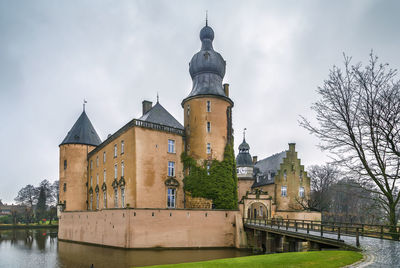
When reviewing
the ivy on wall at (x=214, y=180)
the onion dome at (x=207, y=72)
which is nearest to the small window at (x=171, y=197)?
the ivy on wall at (x=214, y=180)

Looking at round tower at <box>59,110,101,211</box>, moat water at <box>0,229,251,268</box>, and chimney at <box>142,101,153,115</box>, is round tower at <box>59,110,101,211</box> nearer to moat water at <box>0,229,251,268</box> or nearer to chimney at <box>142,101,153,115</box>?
chimney at <box>142,101,153,115</box>

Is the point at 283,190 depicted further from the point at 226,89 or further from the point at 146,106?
the point at 146,106

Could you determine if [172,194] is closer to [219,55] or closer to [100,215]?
[100,215]

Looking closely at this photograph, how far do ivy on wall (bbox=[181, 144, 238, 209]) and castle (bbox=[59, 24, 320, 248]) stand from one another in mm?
575

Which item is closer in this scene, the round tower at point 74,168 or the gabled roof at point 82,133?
the round tower at point 74,168

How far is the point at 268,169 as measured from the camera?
147ft

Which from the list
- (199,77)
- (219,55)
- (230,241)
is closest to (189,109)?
(199,77)

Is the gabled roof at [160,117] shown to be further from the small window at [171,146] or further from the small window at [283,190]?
the small window at [283,190]

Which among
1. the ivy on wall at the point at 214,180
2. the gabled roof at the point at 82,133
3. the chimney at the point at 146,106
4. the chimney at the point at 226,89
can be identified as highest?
the chimney at the point at 226,89

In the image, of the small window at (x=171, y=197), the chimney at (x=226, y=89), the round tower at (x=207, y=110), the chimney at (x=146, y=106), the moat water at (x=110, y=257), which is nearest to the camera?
the moat water at (x=110, y=257)

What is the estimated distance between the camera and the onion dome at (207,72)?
33.2 meters

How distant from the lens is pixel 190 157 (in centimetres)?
3209

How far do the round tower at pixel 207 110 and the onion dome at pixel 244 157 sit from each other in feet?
49.4

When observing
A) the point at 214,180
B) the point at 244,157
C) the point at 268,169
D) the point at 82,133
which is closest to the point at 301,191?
the point at 268,169
